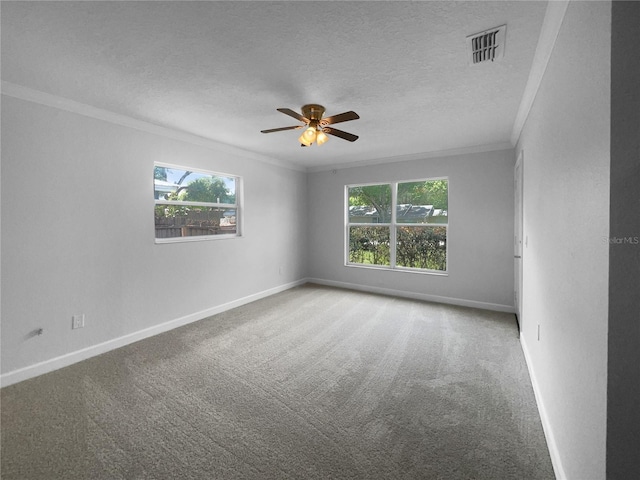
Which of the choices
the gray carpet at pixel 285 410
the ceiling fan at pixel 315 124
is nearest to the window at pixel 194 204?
the gray carpet at pixel 285 410

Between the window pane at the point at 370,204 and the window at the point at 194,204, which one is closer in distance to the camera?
the window at the point at 194,204

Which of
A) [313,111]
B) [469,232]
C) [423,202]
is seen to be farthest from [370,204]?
[313,111]

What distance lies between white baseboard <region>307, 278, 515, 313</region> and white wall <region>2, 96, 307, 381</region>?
7.65 ft

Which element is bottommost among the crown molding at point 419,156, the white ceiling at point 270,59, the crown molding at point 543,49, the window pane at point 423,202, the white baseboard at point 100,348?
the white baseboard at point 100,348

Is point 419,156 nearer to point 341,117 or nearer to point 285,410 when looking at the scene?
point 341,117

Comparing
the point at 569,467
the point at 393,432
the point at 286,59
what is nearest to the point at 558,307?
the point at 569,467

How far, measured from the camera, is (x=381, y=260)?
17.8ft

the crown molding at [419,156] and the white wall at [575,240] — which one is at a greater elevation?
the crown molding at [419,156]

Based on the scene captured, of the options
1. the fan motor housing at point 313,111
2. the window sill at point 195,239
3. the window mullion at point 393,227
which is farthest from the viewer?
Answer: the window mullion at point 393,227

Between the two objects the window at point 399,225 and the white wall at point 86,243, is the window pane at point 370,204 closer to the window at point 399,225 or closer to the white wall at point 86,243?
the window at point 399,225

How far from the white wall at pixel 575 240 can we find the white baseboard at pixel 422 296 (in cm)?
233

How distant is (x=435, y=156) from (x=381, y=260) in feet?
6.54

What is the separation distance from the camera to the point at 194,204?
3.99 m

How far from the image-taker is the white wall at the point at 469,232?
13.8 feet
